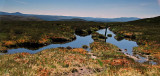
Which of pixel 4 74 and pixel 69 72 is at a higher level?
pixel 4 74

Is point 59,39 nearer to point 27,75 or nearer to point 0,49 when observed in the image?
point 0,49

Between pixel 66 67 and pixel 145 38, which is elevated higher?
pixel 66 67

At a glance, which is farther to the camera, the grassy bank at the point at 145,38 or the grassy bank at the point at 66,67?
the grassy bank at the point at 145,38

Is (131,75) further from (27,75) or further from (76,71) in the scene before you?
(27,75)

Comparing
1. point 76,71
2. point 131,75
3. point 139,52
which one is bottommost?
point 139,52

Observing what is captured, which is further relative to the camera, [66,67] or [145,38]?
[145,38]

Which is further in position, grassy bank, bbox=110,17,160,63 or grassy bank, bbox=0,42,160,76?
grassy bank, bbox=110,17,160,63

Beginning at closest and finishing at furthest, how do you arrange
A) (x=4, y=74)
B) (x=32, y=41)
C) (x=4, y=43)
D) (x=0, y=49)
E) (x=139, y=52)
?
(x=4, y=74) < (x=0, y=49) < (x=139, y=52) < (x=4, y=43) < (x=32, y=41)

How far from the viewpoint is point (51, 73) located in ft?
25.0

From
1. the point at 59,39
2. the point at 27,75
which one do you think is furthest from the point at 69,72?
the point at 59,39

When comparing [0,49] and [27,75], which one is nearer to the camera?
[27,75]

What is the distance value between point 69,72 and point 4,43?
62.0ft

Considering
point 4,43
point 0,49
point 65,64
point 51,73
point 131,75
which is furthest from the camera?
point 4,43

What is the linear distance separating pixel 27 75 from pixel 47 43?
19.8 m
